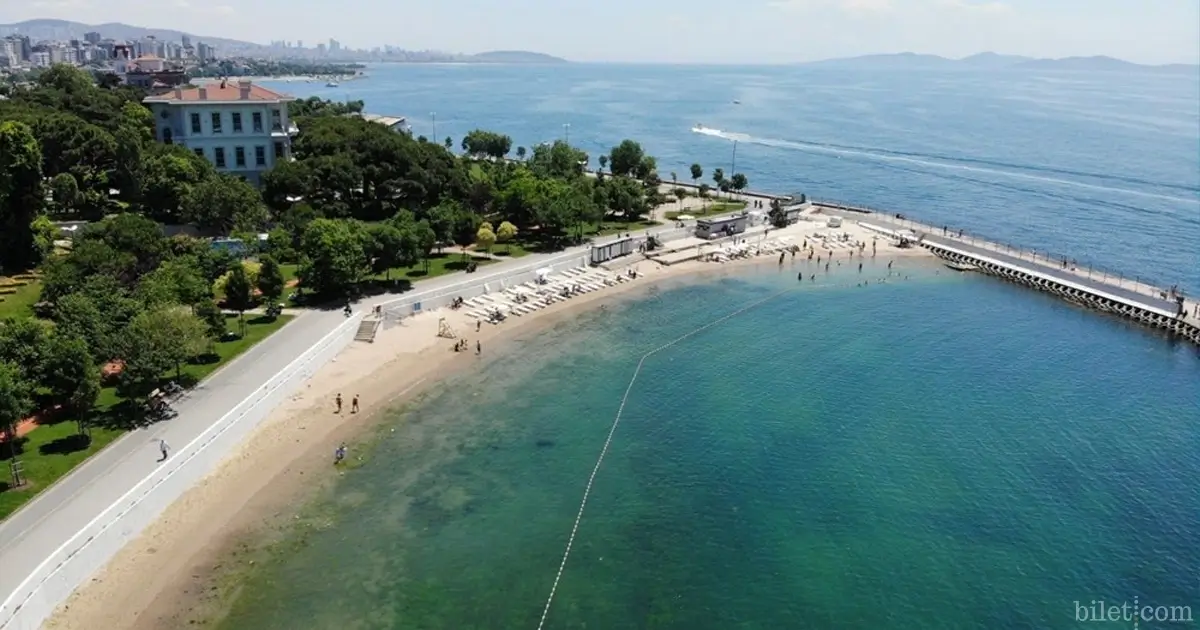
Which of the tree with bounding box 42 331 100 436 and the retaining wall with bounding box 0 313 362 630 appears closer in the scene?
the retaining wall with bounding box 0 313 362 630

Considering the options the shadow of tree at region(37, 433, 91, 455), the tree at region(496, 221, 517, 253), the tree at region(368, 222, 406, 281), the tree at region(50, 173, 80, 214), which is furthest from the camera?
the tree at region(496, 221, 517, 253)

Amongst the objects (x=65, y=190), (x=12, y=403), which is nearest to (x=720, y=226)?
(x=65, y=190)

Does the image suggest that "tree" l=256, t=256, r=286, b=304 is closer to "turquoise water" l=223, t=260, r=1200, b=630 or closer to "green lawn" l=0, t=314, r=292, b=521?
"green lawn" l=0, t=314, r=292, b=521

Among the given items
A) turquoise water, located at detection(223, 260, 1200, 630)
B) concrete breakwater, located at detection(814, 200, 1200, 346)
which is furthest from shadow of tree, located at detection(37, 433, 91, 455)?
concrete breakwater, located at detection(814, 200, 1200, 346)

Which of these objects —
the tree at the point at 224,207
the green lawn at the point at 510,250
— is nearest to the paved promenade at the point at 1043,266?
the green lawn at the point at 510,250

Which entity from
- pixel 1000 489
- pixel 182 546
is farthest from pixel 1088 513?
pixel 182 546

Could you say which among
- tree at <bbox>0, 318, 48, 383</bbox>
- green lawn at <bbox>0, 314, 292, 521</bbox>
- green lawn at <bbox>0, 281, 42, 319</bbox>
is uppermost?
tree at <bbox>0, 318, 48, 383</bbox>
